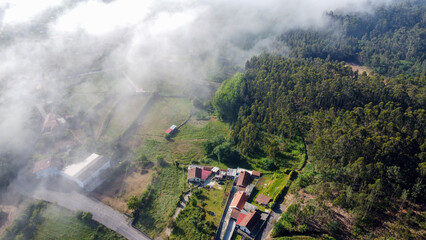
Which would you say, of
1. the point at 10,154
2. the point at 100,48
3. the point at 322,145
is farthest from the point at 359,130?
the point at 100,48

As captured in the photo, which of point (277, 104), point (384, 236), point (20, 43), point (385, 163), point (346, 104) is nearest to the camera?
point (384, 236)

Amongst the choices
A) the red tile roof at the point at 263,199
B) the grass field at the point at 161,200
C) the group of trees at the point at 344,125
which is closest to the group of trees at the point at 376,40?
the group of trees at the point at 344,125

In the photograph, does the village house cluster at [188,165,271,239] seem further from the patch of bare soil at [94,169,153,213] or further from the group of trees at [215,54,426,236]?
the patch of bare soil at [94,169,153,213]

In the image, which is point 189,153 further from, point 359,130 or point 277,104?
point 359,130

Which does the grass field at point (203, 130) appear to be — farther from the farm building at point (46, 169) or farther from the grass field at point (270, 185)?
the farm building at point (46, 169)

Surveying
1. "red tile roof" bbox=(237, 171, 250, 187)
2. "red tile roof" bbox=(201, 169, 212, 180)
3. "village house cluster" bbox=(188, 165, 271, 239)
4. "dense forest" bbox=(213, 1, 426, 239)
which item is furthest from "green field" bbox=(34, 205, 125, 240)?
"dense forest" bbox=(213, 1, 426, 239)

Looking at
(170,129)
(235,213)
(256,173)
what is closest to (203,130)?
(170,129)
